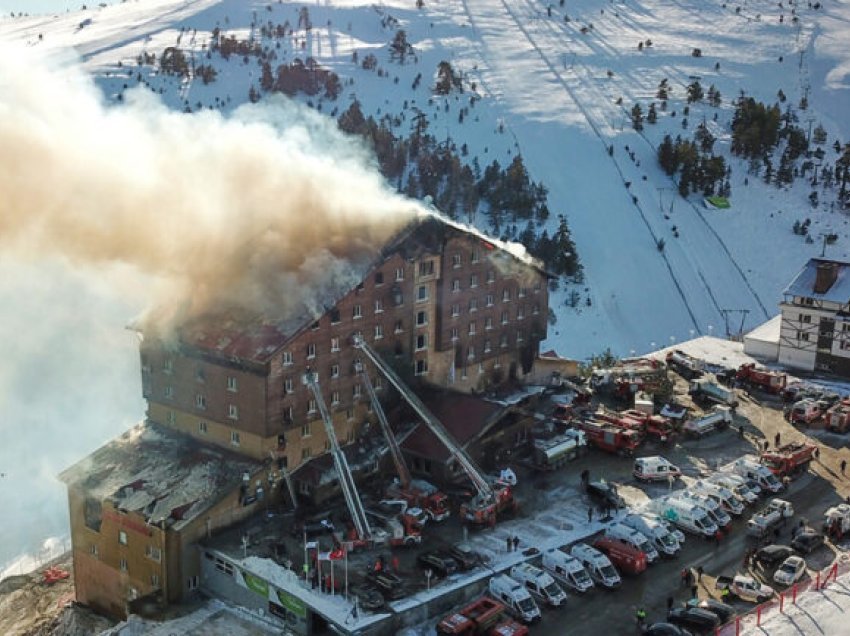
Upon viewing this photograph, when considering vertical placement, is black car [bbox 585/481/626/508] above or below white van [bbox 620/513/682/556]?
below

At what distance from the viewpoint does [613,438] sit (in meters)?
45.0

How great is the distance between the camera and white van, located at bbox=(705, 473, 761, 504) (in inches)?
1587

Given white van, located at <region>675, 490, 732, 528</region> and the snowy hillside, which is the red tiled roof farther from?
the snowy hillside

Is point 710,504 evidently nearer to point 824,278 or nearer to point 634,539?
point 634,539

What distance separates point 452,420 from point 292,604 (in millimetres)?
13006

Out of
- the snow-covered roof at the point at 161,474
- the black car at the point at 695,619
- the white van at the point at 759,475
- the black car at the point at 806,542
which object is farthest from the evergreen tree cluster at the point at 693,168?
the black car at the point at 695,619

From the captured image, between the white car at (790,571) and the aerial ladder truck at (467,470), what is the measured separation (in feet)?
33.9

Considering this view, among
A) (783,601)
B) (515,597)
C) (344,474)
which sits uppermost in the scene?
(344,474)

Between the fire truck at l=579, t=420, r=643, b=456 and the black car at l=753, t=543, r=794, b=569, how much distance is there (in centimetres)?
1010

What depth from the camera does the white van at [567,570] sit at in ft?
111

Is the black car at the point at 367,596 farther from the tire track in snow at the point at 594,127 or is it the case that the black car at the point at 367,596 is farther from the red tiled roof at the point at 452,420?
the tire track in snow at the point at 594,127

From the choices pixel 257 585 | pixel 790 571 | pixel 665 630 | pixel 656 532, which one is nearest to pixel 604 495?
pixel 656 532

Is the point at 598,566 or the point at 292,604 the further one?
the point at 598,566

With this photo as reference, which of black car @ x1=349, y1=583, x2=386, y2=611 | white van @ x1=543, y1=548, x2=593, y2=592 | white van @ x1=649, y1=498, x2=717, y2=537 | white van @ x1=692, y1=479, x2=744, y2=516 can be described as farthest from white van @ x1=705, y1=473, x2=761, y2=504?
black car @ x1=349, y1=583, x2=386, y2=611
